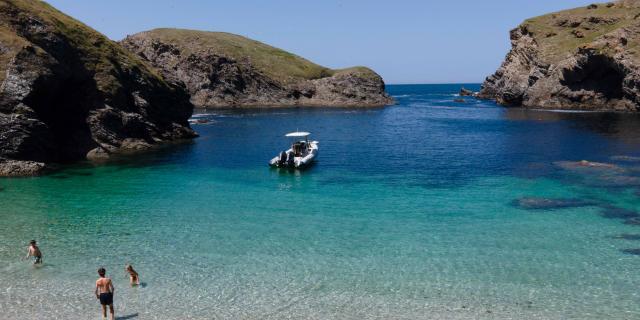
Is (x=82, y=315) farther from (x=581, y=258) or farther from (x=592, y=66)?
(x=592, y=66)

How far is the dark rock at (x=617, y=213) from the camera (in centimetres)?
3656

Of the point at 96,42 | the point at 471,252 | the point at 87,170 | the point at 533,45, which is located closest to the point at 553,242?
the point at 471,252

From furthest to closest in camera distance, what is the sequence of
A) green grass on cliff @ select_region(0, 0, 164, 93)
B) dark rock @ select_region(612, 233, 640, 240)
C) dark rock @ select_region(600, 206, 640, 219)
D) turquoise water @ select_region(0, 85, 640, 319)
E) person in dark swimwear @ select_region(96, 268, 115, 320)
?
green grass on cliff @ select_region(0, 0, 164, 93) < dark rock @ select_region(600, 206, 640, 219) < dark rock @ select_region(612, 233, 640, 240) < turquoise water @ select_region(0, 85, 640, 319) < person in dark swimwear @ select_region(96, 268, 115, 320)

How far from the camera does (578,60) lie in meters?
132

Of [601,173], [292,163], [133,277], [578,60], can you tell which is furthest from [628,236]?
[578,60]

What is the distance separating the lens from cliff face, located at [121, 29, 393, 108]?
7032 inches

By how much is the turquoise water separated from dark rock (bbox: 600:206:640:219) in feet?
1.09

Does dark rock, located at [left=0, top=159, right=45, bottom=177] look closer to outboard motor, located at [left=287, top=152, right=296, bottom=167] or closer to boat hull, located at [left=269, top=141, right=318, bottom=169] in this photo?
boat hull, located at [left=269, top=141, right=318, bottom=169]

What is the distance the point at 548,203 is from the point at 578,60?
10679 cm

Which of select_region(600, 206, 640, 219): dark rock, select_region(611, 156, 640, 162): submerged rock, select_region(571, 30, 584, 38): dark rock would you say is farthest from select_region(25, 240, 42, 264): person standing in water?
select_region(571, 30, 584, 38): dark rock

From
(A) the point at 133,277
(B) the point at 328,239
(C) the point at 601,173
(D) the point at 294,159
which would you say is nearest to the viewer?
(A) the point at 133,277

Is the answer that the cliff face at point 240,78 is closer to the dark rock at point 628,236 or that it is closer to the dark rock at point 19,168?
the dark rock at point 19,168

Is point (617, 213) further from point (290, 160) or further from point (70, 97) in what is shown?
point (70, 97)

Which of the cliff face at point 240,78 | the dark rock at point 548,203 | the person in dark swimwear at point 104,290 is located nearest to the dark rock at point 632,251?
the dark rock at point 548,203
